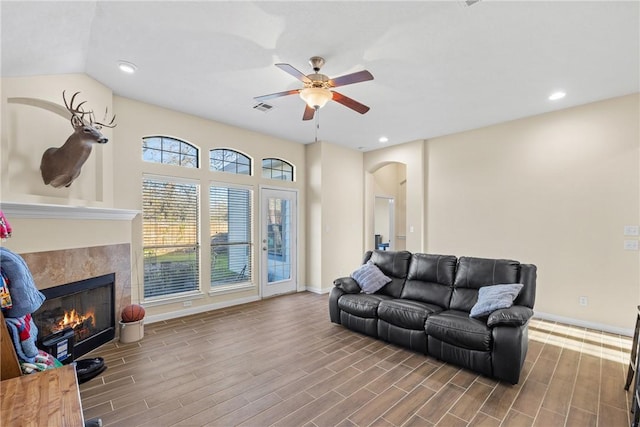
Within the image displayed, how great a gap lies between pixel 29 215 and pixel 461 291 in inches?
170

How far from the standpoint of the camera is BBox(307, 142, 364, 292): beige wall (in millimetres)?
5898

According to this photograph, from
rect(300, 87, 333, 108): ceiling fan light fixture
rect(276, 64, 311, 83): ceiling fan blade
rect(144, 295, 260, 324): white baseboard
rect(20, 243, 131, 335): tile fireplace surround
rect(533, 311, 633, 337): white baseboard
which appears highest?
rect(276, 64, 311, 83): ceiling fan blade

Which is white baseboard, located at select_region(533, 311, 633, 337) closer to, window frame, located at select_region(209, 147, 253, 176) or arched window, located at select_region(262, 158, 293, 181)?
arched window, located at select_region(262, 158, 293, 181)

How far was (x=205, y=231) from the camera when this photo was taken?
4590 millimetres

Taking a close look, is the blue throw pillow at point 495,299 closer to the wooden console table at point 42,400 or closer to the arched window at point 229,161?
the wooden console table at point 42,400

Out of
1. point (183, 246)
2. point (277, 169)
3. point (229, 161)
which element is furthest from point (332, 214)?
point (183, 246)

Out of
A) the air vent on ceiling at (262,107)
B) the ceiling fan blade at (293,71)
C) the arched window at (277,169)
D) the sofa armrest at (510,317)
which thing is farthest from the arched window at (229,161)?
the sofa armrest at (510,317)

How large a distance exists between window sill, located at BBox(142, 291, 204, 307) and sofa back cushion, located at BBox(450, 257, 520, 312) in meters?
3.61

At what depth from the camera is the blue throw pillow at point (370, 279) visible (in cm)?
395

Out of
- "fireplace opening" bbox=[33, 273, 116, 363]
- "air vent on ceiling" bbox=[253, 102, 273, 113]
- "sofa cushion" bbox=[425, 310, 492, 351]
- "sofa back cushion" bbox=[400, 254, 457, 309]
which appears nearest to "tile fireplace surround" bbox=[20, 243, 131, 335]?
"fireplace opening" bbox=[33, 273, 116, 363]

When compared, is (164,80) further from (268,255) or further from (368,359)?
(368,359)

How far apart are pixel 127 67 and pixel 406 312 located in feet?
13.0

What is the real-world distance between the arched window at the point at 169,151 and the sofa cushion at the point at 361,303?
10.0ft

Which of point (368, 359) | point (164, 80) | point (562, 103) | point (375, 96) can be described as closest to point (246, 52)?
point (164, 80)
